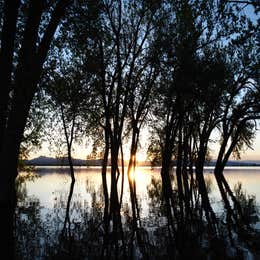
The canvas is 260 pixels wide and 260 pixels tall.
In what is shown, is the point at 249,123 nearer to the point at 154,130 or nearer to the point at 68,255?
the point at 154,130

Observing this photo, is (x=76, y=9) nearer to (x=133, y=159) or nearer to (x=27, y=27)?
(x=27, y=27)

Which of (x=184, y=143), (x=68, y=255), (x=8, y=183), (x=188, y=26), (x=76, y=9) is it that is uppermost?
(x=188, y=26)

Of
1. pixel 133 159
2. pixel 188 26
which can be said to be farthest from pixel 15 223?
pixel 133 159

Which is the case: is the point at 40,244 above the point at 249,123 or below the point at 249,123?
below

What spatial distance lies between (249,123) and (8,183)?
41521mm

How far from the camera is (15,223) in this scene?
13836 millimetres

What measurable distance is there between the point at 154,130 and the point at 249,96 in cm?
1615

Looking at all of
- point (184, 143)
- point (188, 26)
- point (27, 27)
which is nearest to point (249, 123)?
point (184, 143)

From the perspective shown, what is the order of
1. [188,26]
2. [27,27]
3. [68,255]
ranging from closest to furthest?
[68,255] < [27,27] < [188,26]

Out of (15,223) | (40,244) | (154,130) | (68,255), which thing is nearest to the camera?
(68,255)

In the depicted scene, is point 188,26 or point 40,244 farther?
point 188,26

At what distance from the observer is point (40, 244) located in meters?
10.3

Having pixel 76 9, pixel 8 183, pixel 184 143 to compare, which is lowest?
pixel 8 183

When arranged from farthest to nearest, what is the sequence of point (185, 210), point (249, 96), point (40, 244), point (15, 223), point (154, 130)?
point (154, 130) < point (249, 96) < point (185, 210) < point (15, 223) < point (40, 244)
